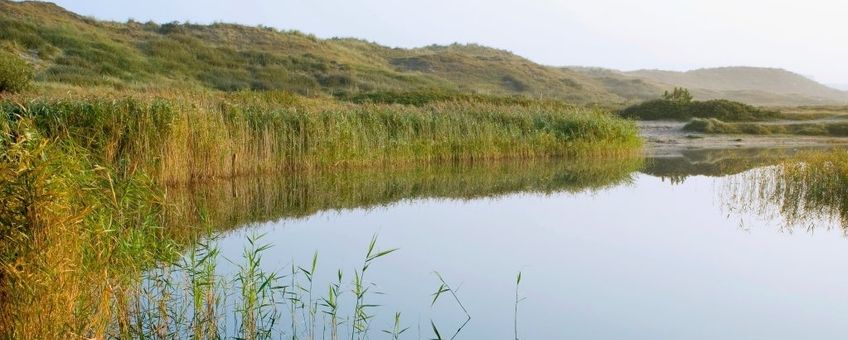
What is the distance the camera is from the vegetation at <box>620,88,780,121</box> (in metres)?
34.8

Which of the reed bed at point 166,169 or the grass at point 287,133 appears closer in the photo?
the reed bed at point 166,169

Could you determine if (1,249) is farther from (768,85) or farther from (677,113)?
(768,85)

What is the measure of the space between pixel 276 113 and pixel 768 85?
10828cm

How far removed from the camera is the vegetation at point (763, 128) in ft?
102

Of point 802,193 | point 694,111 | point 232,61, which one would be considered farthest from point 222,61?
point 802,193

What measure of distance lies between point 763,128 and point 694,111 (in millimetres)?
3722

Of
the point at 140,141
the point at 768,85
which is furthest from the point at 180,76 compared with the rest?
the point at 768,85

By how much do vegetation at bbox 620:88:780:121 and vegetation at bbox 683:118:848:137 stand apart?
222 centimetres

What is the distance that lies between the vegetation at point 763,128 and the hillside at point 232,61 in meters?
10.6

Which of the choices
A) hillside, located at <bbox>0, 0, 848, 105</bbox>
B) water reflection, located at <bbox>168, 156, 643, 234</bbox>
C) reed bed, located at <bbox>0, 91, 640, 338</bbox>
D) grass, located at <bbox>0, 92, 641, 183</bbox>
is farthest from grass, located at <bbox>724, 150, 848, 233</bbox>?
hillside, located at <bbox>0, 0, 848, 105</bbox>

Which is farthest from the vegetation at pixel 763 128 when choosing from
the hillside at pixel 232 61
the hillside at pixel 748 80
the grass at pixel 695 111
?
the hillside at pixel 748 80

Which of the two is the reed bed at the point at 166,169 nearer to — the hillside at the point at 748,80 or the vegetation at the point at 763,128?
the vegetation at the point at 763,128

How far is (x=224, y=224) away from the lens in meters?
10.5

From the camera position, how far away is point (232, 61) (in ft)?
128
